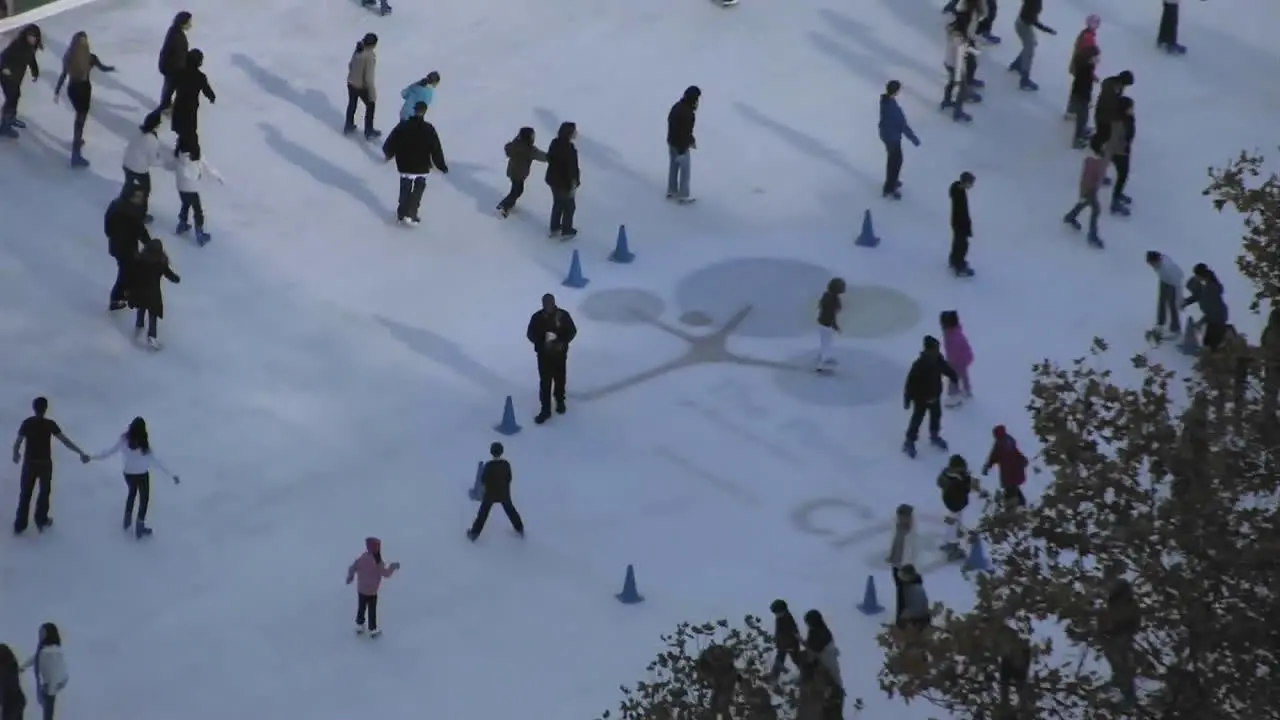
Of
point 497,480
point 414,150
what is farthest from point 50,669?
point 414,150

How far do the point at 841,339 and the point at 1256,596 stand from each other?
12.4 metres

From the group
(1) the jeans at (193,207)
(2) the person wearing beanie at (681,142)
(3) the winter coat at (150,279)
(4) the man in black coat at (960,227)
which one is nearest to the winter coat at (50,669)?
(3) the winter coat at (150,279)

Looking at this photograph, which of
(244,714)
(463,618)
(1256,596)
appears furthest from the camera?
(463,618)

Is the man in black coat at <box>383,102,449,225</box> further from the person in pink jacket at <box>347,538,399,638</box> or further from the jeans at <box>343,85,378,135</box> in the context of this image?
the person in pink jacket at <box>347,538,399,638</box>

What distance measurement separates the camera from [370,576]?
702 inches

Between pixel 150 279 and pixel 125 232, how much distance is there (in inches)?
34.6

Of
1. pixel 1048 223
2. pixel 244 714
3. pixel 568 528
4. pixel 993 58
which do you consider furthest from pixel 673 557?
pixel 993 58

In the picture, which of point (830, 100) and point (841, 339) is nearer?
point (841, 339)

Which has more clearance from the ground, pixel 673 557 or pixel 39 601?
pixel 673 557

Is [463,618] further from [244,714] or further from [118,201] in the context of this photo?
[118,201]

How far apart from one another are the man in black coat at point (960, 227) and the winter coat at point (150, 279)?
7753 mm

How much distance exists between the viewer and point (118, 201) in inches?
863

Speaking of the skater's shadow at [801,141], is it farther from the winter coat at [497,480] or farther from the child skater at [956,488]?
the winter coat at [497,480]

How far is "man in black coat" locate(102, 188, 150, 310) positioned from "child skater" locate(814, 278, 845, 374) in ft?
20.8
